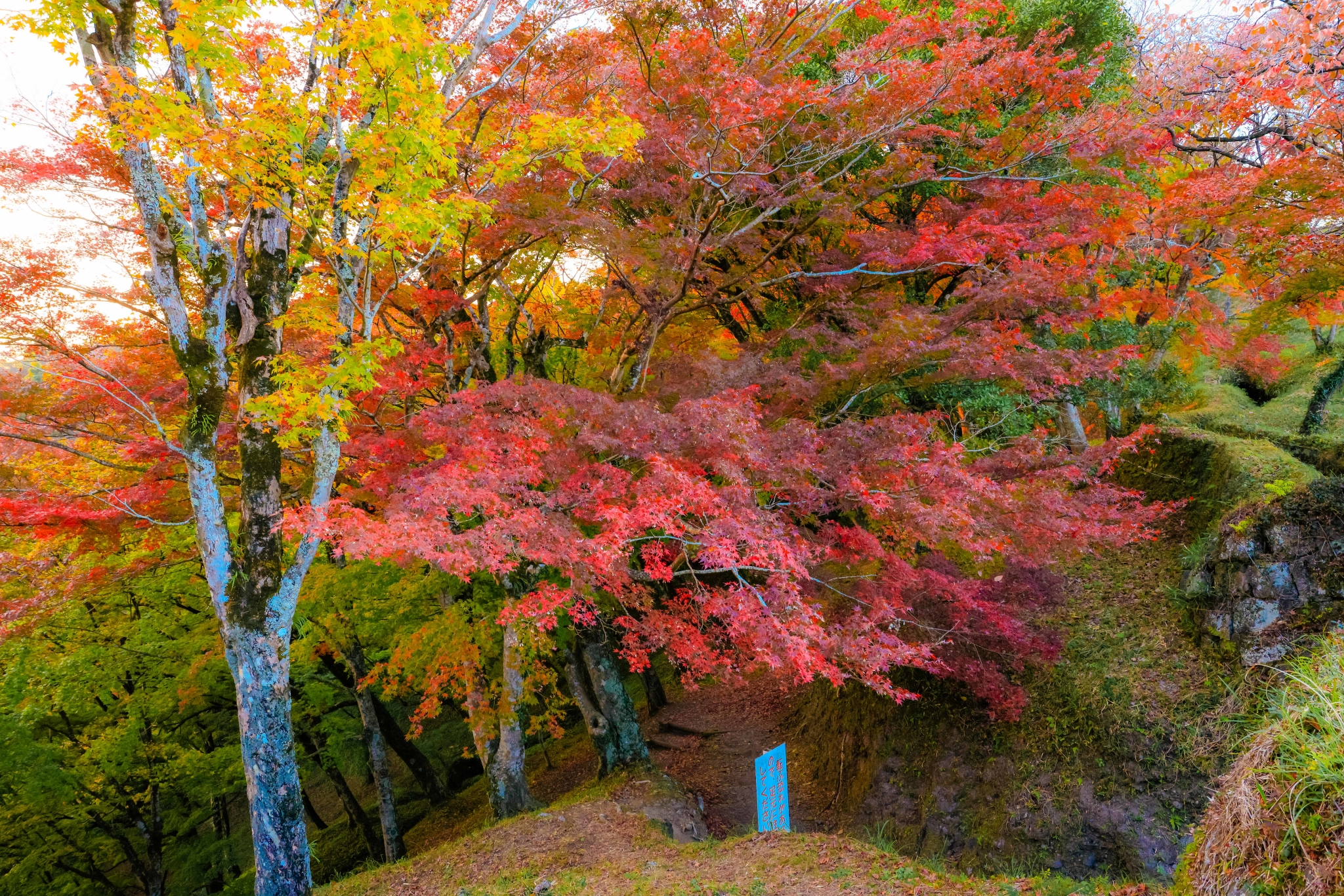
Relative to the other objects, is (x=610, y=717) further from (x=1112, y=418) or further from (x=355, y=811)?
(x=1112, y=418)

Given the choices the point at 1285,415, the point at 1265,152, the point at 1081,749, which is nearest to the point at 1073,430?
the point at 1285,415

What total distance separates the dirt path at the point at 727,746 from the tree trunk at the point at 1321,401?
10.1 metres

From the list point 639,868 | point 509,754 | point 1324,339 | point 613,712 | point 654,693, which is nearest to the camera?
point 639,868

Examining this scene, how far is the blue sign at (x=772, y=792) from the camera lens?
7203mm

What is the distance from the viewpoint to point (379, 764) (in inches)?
465

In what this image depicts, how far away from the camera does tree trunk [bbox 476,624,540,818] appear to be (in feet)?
30.3

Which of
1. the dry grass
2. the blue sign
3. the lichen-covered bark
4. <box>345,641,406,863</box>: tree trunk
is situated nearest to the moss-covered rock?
the dry grass

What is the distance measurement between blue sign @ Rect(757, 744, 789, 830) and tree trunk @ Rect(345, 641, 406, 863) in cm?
756

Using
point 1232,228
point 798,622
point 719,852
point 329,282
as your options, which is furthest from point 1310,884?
point 329,282

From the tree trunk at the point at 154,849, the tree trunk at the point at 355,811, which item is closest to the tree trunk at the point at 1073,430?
the tree trunk at the point at 355,811

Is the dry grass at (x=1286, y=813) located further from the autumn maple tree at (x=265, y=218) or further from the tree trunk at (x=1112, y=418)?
the tree trunk at (x=1112, y=418)

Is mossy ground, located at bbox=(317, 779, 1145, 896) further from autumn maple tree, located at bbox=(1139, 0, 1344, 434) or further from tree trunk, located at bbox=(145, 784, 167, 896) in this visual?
autumn maple tree, located at bbox=(1139, 0, 1344, 434)

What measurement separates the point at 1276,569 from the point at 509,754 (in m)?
10.3

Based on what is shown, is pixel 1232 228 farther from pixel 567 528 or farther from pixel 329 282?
pixel 329 282
